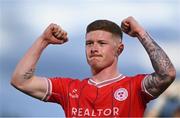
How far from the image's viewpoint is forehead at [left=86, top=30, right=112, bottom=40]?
440 centimetres

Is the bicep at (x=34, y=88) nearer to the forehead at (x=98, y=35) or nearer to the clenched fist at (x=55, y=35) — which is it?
the clenched fist at (x=55, y=35)

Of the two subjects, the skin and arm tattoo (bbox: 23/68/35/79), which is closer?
the skin

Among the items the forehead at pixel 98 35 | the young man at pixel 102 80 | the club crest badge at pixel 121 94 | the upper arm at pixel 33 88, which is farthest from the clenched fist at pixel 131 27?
the upper arm at pixel 33 88

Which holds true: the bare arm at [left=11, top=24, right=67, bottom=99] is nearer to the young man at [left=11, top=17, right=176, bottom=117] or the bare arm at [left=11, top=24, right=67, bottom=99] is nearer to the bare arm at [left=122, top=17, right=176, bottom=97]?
the young man at [left=11, top=17, right=176, bottom=117]

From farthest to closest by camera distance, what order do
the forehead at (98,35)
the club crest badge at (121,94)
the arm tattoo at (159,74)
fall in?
the forehead at (98,35)
the club crest badge at (121,94)
the arm tattoo at (159,74)

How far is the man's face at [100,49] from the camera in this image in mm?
4316

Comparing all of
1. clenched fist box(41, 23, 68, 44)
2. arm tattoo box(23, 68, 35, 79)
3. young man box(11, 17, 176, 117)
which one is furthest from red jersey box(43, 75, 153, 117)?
clenched fist box(41, 23, 68, 44)

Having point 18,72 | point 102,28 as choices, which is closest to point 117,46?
point 102,28

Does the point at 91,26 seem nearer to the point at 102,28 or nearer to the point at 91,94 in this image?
the point at 102,28

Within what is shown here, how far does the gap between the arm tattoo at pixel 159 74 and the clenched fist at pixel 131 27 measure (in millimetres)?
193

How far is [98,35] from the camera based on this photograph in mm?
4414

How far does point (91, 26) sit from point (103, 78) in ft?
1.51

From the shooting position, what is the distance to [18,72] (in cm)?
449

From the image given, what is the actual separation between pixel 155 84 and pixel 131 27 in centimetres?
52
